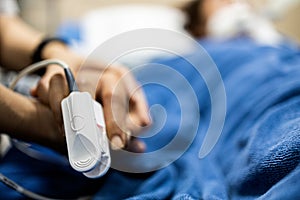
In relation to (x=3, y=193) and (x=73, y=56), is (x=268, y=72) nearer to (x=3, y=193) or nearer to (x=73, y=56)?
(x=73, y=56)

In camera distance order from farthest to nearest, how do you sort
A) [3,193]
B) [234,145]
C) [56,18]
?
[56,18]
[234,145]
[3,193]

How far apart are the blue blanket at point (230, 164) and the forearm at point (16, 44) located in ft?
0.90

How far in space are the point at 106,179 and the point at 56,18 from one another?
135 cm

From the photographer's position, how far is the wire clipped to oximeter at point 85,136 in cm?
38

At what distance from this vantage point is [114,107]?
1.52 ft

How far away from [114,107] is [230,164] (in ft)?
0.65

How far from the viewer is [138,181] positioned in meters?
0.48

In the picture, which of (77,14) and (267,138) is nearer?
(267,138)

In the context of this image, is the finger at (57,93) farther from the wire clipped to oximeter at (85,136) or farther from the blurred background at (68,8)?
the blurred background at (68,8)

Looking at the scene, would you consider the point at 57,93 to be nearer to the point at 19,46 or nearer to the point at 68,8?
the point at 19,46

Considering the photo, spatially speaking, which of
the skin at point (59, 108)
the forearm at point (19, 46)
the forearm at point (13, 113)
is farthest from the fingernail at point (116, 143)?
the forearm at point (19, 46)

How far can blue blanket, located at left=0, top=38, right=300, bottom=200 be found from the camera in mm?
417

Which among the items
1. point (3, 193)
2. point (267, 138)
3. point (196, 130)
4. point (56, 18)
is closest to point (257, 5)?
point (56, 18)

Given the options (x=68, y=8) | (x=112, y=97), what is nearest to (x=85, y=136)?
(x=112, y=97)
